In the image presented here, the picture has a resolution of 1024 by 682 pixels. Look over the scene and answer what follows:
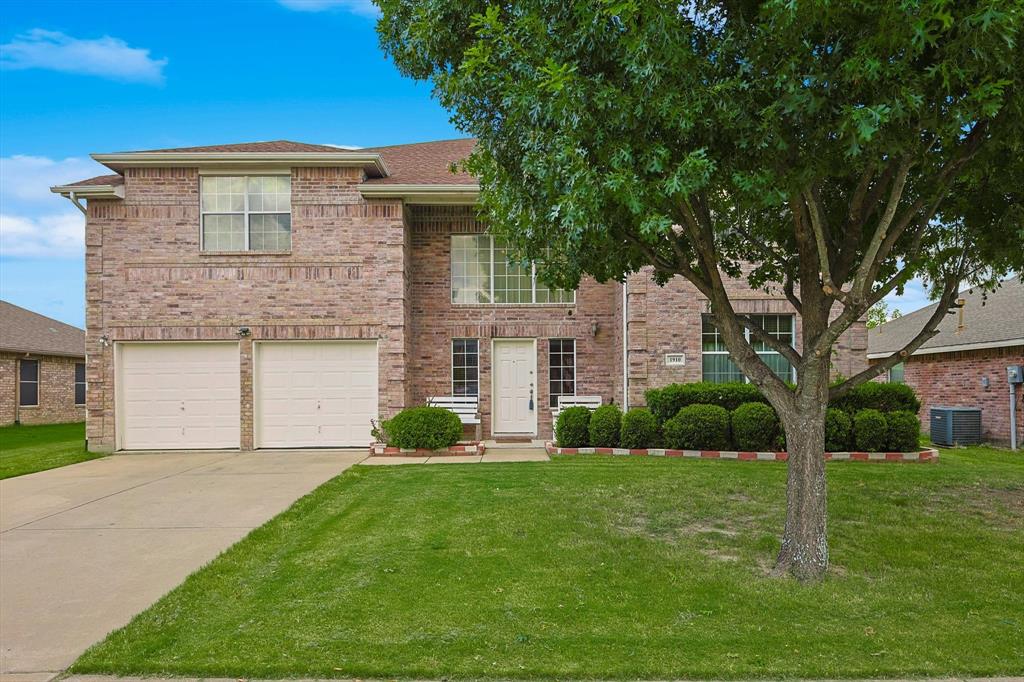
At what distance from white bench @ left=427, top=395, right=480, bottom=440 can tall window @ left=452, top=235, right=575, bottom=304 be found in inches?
91.1

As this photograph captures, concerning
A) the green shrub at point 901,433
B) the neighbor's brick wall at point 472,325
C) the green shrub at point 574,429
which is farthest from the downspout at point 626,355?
the green shrub at point 901,433

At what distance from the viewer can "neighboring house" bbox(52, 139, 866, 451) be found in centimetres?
1416

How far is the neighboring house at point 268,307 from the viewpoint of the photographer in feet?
46.4

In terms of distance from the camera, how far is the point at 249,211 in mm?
14312

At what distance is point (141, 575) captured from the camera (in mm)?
5961

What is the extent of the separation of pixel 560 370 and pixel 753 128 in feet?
35.2

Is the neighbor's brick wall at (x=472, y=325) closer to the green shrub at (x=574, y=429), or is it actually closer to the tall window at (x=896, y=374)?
the green shrub at (x=574, y=429)

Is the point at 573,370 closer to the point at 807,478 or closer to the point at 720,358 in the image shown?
the point at 720,358

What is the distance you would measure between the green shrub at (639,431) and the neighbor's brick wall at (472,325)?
2280mm

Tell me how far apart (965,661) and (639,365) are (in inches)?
411

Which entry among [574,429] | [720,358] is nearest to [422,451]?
[574,429]

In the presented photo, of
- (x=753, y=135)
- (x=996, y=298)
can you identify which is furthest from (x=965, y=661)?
(x=996, y=298)

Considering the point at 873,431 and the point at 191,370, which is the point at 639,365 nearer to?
the point at 873,431

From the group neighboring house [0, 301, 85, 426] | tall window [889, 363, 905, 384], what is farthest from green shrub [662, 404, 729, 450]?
neighboring house [0, 301, 85, 426]
